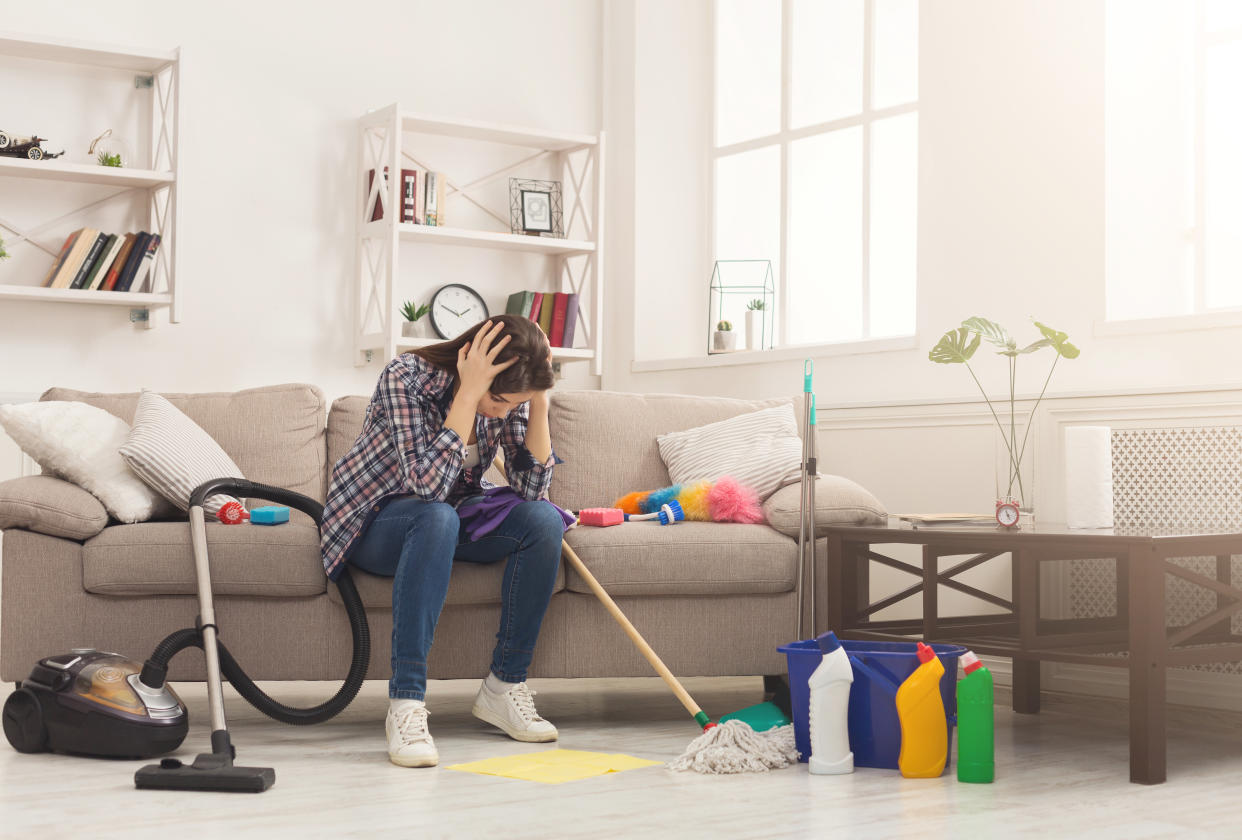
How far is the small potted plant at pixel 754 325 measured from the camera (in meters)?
4.72

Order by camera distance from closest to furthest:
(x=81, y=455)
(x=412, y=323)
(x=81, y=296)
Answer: (x=81, y=455) < (x=81, y=296) < (x=412, y=323)

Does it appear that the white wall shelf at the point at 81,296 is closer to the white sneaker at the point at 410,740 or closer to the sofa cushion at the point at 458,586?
the sofa cushion at the point at 458,586

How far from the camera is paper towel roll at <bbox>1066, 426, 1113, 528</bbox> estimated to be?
2.97 metres

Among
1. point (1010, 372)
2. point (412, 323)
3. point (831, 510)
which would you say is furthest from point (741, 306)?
point (831, 510)

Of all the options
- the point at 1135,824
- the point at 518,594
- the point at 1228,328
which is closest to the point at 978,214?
the point at 1228,328

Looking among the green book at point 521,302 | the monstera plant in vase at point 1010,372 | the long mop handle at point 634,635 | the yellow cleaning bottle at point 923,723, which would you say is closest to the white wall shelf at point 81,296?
the green book at point 521,302

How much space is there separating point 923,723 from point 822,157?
2.71 metres

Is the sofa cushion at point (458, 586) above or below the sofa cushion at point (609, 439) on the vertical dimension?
below

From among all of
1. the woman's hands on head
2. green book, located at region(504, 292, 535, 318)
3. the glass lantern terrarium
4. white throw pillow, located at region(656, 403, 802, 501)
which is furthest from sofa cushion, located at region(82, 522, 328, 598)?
the glass lantern terrarium

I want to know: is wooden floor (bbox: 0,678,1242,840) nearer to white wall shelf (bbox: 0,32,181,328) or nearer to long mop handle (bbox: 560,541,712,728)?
long mop handle (bbox: 560,541,712,728)

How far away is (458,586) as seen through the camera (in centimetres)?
296

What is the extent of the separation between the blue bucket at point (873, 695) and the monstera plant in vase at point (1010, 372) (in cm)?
82

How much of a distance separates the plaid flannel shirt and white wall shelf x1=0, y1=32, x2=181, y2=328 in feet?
5.16

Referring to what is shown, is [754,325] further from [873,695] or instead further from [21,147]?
[21,147]
